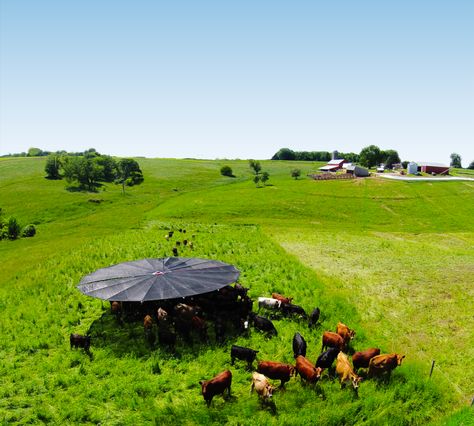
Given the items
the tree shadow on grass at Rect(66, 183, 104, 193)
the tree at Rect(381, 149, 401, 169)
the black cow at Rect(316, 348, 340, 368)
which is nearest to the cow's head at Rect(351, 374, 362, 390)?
the black cow at Rect(316, 348, 340, 368)

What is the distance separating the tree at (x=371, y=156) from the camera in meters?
146

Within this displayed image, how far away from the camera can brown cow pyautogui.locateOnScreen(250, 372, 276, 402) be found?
13.0m

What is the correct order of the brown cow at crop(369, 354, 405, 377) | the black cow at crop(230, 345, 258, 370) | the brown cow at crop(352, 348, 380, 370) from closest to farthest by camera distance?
the brown cow at crop(369, 354, 405, 377) < the brown cow at crop(352, 348, 380, 370) < the black cow at crop(230, 345, 258, 370)

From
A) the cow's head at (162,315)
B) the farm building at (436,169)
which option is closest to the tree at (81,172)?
the cow's head at (162,315)

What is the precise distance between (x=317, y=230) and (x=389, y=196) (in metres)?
35.0

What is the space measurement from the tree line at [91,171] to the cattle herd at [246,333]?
3233 inches

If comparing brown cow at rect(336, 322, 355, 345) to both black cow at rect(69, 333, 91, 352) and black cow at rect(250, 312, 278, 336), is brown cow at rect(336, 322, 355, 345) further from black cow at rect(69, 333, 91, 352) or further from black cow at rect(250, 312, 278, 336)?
black cow at rect(69, 333, 91, 352)

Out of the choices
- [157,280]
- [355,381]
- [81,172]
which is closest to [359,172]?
[81,172]

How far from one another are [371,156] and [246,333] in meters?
143

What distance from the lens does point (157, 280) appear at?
→ 19.4 metres

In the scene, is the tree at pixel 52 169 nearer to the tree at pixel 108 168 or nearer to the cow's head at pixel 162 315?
the tree at pixel 108 168

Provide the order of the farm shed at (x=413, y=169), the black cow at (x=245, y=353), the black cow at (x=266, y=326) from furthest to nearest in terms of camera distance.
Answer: the farm shed at (x=413, y=169), the black cow at (x=266, y=326), the black cow at (x=245, y=353)

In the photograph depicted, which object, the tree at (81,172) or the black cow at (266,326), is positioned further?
the tree at (81,172)

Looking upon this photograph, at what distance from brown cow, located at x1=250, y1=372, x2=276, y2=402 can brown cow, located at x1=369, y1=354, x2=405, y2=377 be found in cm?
432
